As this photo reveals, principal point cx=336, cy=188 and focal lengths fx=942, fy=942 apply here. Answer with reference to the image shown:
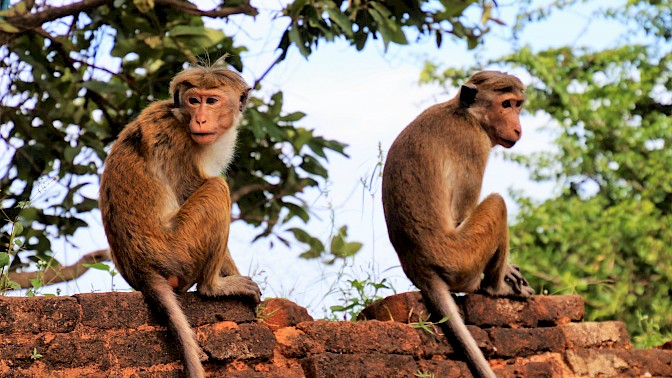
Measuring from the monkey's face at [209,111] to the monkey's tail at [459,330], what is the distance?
158cm

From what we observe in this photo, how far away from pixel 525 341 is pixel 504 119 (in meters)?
1.42

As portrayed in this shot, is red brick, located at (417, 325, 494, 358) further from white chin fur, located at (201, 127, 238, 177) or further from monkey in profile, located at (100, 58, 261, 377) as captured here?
white chin fur, located at (201, 127, 238, 177)

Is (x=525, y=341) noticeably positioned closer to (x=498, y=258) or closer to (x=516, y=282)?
(x=516, y=282)

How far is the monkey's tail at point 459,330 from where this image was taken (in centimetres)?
541

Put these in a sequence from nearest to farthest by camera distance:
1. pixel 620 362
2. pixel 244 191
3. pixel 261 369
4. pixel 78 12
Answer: pixel 261 369 → pixel 620 362 → pixel 78 12 → pixel 244 191

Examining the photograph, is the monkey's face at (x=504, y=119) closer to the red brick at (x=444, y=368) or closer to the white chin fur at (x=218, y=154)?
the red brick at (x=444, y=368)

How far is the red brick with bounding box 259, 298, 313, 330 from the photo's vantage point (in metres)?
5.10

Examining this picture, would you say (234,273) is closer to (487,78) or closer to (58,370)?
(58,370)

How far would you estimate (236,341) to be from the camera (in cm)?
476

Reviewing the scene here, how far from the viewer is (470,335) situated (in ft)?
18.1

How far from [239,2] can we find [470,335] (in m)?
4.18

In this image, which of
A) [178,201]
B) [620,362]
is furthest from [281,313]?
[620,362]

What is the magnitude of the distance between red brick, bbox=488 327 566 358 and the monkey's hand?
0.77ft

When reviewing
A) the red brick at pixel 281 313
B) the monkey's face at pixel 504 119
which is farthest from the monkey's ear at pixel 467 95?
the red brick at pixel 281 313
